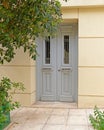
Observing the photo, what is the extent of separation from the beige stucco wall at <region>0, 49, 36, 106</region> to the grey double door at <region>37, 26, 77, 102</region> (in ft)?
2.21

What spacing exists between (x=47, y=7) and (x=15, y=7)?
1.89 feet

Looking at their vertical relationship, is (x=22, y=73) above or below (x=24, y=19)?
below

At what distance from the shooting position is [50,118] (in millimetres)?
6129

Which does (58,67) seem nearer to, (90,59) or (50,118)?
(90,59)

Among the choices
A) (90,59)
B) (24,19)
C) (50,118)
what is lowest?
(50,118)

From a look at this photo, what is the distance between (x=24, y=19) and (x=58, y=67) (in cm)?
341

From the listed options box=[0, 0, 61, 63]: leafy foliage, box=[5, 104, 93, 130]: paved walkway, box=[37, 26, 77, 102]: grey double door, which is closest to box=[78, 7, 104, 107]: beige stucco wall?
box=[5, 104, 93, 130]: paved walkway

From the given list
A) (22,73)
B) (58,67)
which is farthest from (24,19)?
(58,67)

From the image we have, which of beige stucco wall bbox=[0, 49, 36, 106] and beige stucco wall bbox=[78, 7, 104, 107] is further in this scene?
beige stucco wall bbox=[0, 49, 36, 106]

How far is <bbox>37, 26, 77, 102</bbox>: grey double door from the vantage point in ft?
25.6

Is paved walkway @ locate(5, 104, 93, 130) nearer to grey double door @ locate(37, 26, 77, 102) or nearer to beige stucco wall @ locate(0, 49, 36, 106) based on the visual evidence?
beige stucco wall @ locate(0, 49, 36, 106)

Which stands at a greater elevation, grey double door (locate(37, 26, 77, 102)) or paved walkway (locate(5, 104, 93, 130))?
grey double door (locate(37, 26, 77, 102))

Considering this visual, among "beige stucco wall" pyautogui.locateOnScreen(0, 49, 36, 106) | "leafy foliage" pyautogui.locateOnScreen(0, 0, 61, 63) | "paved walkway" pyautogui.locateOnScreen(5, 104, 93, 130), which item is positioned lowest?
"paved walkway" pyautogui.locateOnScreen(5, 104, 93, 130)

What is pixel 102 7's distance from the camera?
22.8ft
